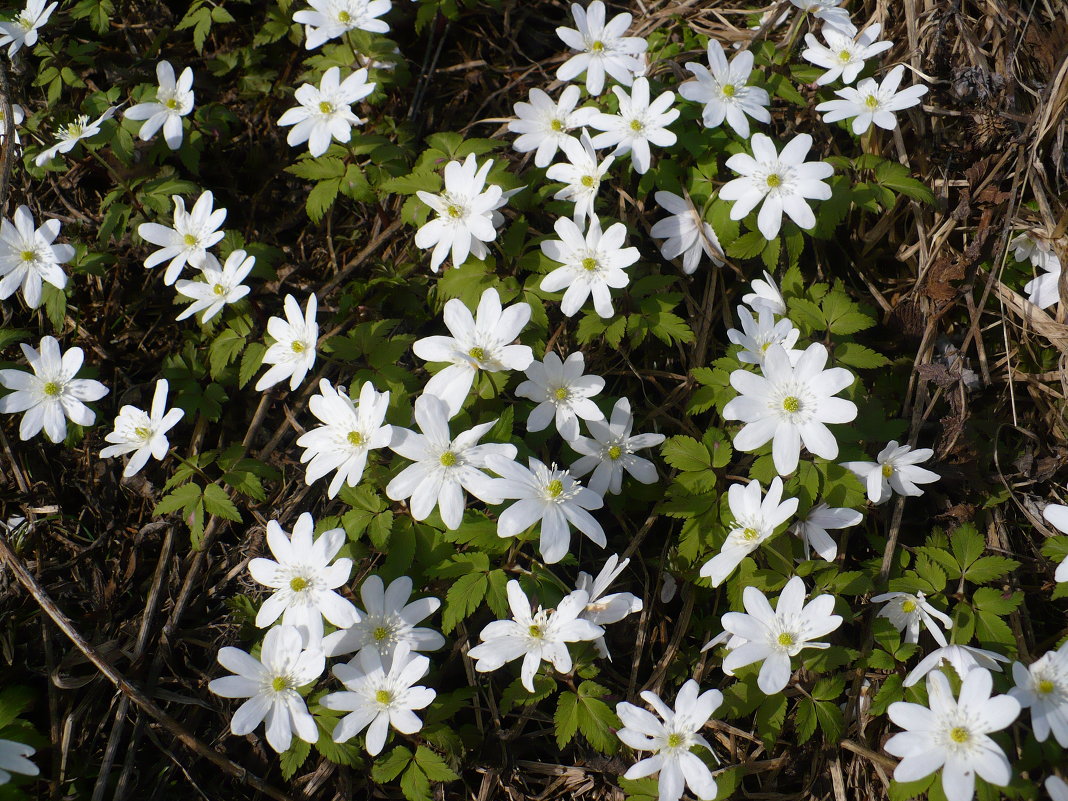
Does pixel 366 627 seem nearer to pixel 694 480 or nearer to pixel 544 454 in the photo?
pixel 544 454

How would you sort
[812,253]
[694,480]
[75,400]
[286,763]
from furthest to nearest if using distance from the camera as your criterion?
1. [812,253]
2. [75,400]
3. [694,480]
4. [286,763]

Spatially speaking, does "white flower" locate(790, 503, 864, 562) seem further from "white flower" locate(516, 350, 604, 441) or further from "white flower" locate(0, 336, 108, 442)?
"white flower" locate(0, 336, 108, 442)

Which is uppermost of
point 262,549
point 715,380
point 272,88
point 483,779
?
point 272,88

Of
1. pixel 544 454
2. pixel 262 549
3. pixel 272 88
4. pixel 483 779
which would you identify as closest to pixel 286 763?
pixel 483 779

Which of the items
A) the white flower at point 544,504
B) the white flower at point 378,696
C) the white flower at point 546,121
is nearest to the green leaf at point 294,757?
the white flower at point 378,696

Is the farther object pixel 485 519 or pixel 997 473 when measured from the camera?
pixel 997 473

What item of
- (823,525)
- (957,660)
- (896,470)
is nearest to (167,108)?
(823,525)
